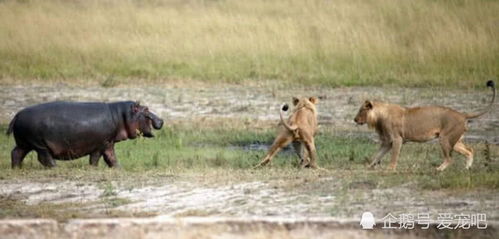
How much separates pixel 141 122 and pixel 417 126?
2.49 meters

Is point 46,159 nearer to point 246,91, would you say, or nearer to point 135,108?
point 135,108

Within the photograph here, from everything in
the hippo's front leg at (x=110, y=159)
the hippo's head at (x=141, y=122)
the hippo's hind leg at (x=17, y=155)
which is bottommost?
the hippo's front leg at (x=110, y=159)

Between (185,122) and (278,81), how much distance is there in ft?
8.09

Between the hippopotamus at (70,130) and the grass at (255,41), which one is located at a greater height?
the grass at (255,41)

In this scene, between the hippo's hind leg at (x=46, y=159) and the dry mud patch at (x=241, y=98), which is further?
the dry mud patch at (x=241, y=98)

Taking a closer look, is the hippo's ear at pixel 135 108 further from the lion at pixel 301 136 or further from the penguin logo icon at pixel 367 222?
the penguin logo icon at pixel 367 222

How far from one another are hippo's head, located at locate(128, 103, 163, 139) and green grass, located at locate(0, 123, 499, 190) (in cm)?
26

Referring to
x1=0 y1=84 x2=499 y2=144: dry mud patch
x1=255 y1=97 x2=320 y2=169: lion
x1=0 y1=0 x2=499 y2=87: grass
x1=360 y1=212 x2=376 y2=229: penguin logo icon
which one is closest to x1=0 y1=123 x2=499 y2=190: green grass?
x1=255 y1=97 x2=320 y2=169: lion

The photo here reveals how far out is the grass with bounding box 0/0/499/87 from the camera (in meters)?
17.9

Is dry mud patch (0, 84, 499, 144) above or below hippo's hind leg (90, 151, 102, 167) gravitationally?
above

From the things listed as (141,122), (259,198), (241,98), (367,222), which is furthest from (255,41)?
(367,222)

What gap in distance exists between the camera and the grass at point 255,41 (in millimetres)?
17891

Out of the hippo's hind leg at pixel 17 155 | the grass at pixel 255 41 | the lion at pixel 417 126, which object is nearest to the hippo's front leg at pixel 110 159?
the hippo's hind leg at pixel 17 155

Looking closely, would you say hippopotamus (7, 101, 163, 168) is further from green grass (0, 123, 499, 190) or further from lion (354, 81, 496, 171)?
lion (354, 81, 496, 171)
